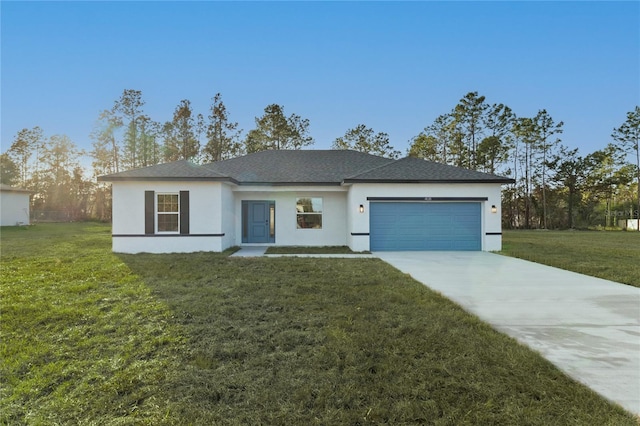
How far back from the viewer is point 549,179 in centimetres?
3042

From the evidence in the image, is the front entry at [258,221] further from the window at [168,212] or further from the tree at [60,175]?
the tree at [60,175]

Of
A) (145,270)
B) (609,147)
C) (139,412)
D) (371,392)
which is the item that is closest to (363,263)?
(145,270)

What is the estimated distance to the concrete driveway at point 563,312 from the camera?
9.84 ft

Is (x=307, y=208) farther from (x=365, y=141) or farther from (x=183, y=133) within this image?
(x=183, y=133)

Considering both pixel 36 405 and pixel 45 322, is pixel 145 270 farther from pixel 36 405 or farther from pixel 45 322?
pixel 36 405

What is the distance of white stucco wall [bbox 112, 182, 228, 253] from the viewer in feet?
38.7

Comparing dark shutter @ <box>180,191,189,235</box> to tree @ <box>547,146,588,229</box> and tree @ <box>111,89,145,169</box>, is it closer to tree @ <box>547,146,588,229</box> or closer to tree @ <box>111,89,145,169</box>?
tree @ <box>111,89,145,169</box>

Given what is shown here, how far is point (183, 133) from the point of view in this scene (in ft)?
108

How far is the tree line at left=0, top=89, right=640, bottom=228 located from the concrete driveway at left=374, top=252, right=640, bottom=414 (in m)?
24.7

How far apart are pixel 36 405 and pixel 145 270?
5.76 m

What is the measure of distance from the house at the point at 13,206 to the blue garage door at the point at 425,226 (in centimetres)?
2887

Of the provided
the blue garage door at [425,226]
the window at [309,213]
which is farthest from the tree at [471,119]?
the window at [309,213]

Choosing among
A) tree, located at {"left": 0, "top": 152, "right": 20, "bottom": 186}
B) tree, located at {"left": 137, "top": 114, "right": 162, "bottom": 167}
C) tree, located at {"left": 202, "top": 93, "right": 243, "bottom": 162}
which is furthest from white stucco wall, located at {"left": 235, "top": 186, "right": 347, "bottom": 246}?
tree, located at {"left": 0, "top": 152, "right": 20, "bottom": 186}

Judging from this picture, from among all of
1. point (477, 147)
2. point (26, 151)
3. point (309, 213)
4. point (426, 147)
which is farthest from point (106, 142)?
point (477, 147)
